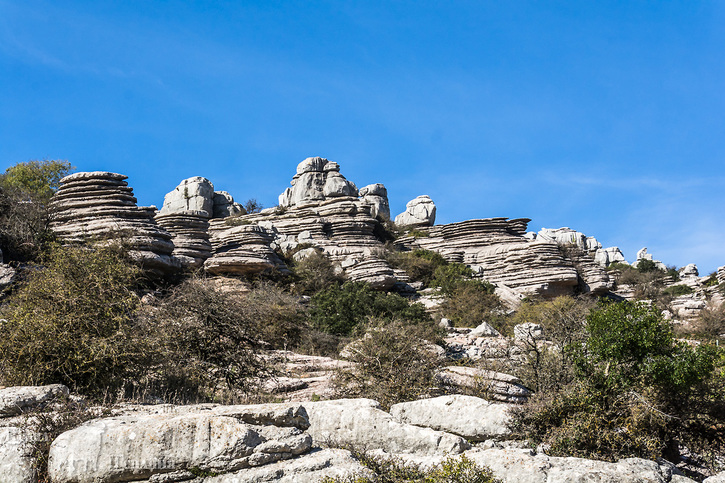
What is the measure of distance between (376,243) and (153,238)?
17.1m

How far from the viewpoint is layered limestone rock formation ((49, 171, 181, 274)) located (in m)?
23.2

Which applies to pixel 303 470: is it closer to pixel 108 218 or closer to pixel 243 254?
pixel 108 218

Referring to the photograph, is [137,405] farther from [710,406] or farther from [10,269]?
[10,269]

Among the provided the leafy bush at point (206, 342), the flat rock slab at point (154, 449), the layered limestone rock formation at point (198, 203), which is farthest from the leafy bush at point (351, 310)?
the flat rock slab at point (154, 449)

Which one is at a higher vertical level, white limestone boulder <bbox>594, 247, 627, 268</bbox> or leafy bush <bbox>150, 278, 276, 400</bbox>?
white limestone boulder <bbox>594, 247, 627, 268</bbox>

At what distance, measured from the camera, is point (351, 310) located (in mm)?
20969

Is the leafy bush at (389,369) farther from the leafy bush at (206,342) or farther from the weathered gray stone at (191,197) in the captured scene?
the weathered gray stone at (191,197)

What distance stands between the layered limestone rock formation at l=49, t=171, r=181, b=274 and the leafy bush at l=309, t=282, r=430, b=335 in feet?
21.3

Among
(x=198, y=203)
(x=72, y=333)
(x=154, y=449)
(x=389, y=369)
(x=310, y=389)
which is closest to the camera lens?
(x=154, y=449)

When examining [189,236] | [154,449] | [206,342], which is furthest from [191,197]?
[154,449]

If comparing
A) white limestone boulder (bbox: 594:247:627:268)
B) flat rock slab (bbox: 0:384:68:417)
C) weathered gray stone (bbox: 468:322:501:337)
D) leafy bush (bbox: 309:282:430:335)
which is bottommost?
flat rock slab (bbox: 0:384:68:417)

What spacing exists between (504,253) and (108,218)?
72.5 feet

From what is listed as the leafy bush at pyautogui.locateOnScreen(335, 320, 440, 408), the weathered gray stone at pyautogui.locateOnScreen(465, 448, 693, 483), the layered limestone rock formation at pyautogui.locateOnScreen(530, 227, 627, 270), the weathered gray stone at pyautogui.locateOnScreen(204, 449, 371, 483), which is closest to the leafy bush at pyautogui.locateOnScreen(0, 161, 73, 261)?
the leafy bush at pyautogui.locateOnScreen(335, 320, 440, 408)

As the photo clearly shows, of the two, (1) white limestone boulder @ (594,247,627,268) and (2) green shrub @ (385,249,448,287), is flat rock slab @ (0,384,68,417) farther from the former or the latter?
(1) white limestone boulder @ (594,247,627,268)
